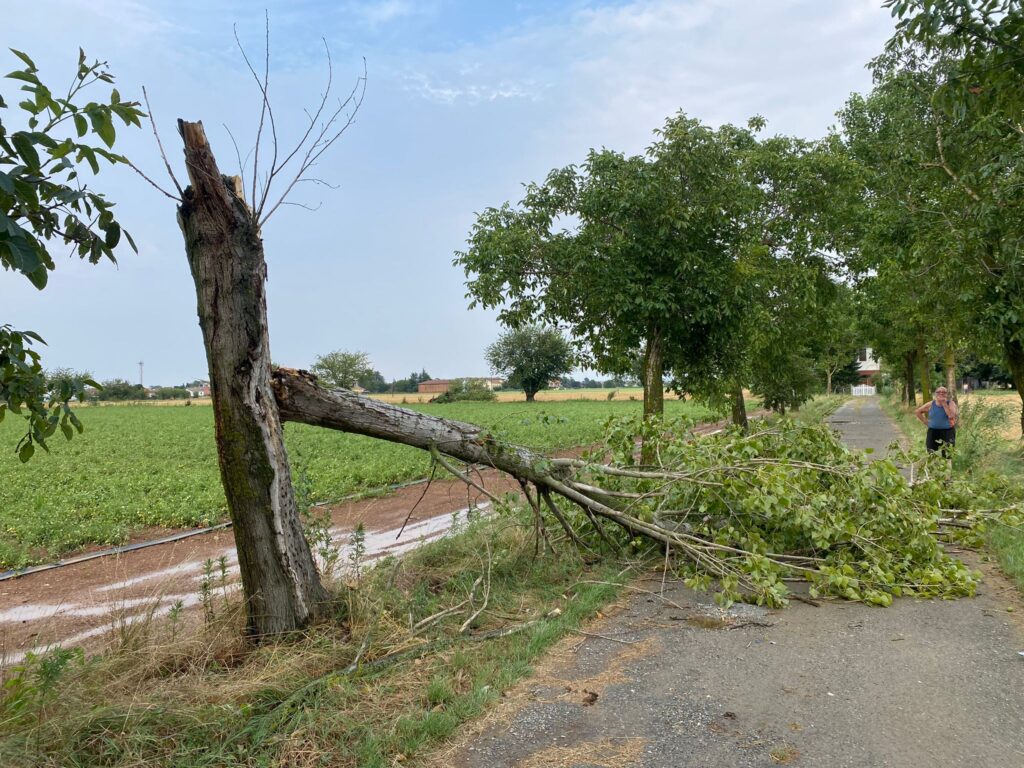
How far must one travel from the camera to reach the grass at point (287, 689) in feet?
10.6

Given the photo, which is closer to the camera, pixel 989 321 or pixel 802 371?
pixel 989 321

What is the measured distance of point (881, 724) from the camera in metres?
3.55

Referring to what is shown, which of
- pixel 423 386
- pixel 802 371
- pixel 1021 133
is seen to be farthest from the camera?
pixel 423 386

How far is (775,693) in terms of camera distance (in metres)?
3.96

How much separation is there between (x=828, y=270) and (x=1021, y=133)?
8657 millimetres

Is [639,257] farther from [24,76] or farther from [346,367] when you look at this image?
[346,367]

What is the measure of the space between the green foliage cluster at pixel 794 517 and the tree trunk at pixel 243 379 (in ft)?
10.6

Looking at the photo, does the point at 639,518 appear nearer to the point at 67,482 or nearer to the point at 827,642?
the point at 827,642

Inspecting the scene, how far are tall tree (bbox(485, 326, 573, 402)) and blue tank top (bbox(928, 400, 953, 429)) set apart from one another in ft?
238

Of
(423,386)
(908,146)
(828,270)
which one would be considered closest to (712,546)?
(908,146)

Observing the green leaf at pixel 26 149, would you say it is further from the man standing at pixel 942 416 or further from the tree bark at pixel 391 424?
the man standing at pixel 942 416

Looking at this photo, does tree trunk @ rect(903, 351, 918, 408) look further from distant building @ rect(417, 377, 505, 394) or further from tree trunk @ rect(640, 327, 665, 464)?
distant building @ rect(417, 377, 505, 394)

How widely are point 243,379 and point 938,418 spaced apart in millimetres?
11348

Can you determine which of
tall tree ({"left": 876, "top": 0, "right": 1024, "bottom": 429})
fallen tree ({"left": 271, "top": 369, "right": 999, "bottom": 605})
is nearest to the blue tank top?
tall tree ({"left": 876, "top": 0, "right": 1024, "bottom": 429})
